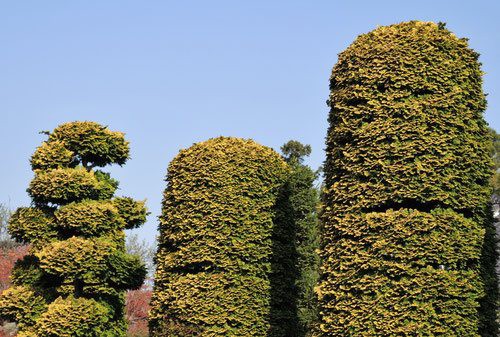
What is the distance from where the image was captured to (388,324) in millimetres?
11680

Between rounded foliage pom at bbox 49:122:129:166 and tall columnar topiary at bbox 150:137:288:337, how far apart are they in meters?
2.81

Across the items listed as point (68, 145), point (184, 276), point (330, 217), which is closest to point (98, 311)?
point (184, 276)

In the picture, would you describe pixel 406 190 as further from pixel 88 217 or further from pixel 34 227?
pixel 34 227

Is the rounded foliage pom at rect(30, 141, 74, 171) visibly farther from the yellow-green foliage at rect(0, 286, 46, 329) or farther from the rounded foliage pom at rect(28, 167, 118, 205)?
the yellow-green foliage at rect(0, 286, 46, 329)

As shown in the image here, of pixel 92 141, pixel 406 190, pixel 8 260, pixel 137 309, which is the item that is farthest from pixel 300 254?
pixel 8 260

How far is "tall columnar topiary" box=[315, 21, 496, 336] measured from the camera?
38.7 feet

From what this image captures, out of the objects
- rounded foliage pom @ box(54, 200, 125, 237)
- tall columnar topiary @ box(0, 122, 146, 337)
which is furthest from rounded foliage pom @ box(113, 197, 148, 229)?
rounded foliage pom @ box(54, 200, 125, 237)

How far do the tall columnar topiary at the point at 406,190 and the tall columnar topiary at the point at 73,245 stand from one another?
8.11 meters

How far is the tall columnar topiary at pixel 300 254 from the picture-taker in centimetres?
1830

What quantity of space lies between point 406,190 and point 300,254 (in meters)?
10.1

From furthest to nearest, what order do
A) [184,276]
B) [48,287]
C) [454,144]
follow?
[48,287] < [184,276] < [454,144]

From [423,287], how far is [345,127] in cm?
333

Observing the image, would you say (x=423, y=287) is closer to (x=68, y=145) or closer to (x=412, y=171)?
(x=412, y=171)

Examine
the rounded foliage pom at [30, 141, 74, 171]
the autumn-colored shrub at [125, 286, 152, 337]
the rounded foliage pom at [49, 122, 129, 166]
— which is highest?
the rounded foliage pom at [49, 122, 129, 166]
